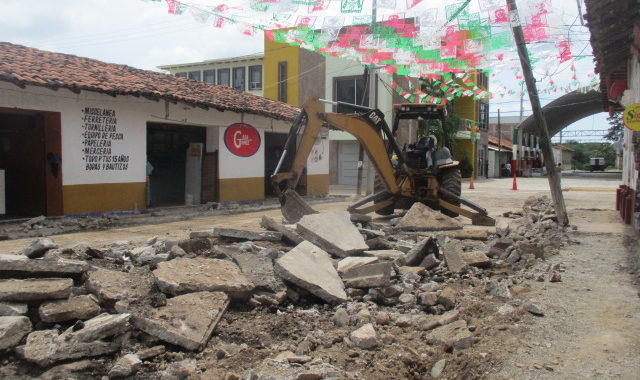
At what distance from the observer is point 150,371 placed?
3.79 meters

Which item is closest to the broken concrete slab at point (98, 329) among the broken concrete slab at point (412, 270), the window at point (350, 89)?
the broken concrete slab at point (412, 270)

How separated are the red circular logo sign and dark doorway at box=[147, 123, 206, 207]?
966 mm

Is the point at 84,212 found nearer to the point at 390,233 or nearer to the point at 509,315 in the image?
the point at 390,233

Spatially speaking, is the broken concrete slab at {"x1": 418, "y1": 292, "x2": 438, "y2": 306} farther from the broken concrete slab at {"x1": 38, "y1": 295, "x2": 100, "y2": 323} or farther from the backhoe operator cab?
the backhoe operator cab

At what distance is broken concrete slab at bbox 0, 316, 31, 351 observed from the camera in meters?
3.77

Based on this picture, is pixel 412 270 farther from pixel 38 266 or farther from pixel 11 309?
pixel 11 309

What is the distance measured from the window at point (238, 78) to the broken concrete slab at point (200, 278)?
30383mm

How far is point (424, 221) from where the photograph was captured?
10.4m

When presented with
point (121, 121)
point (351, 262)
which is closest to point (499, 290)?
point (351, 262)

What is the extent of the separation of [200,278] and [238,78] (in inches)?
1242

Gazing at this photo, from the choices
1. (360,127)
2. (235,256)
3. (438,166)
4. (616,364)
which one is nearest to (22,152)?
(360,127)

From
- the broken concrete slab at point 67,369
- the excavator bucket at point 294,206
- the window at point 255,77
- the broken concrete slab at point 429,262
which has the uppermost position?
the window at point 255,77

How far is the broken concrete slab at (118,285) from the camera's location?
4.64m

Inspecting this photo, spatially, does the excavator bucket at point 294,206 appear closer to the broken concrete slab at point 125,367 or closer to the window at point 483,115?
the broken concrete slab at point 125,367
